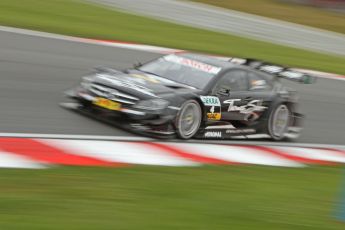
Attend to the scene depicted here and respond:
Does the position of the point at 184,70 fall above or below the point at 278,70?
below

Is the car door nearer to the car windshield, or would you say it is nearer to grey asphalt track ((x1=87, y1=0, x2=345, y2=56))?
the car windshield

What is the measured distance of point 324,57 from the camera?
2273 cm

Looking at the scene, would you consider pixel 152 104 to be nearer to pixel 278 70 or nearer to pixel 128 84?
pixel 128 84

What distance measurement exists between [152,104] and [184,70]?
1.26 metres

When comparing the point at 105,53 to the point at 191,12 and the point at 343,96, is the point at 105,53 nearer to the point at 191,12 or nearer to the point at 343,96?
the point at 343,96

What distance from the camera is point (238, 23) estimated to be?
2564cm

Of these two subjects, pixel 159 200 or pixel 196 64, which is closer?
pixel 159 200

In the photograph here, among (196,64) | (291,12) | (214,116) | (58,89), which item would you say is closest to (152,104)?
(214,116)

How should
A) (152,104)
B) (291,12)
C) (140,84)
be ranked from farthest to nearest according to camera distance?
(291,12) < (140,84) < (152,104)

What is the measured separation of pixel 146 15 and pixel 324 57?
5.65m

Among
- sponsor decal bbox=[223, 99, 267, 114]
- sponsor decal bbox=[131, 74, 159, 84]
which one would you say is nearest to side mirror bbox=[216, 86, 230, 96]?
sponsor decal bbox=[223, 99, 267, 114]

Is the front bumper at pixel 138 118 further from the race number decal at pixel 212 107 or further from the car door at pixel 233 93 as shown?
the car door at pixel 233 93

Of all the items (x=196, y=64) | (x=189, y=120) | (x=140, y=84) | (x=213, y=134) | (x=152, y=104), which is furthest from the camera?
(x=196, y=64)

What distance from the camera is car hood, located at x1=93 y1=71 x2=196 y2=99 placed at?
33.7 feet
